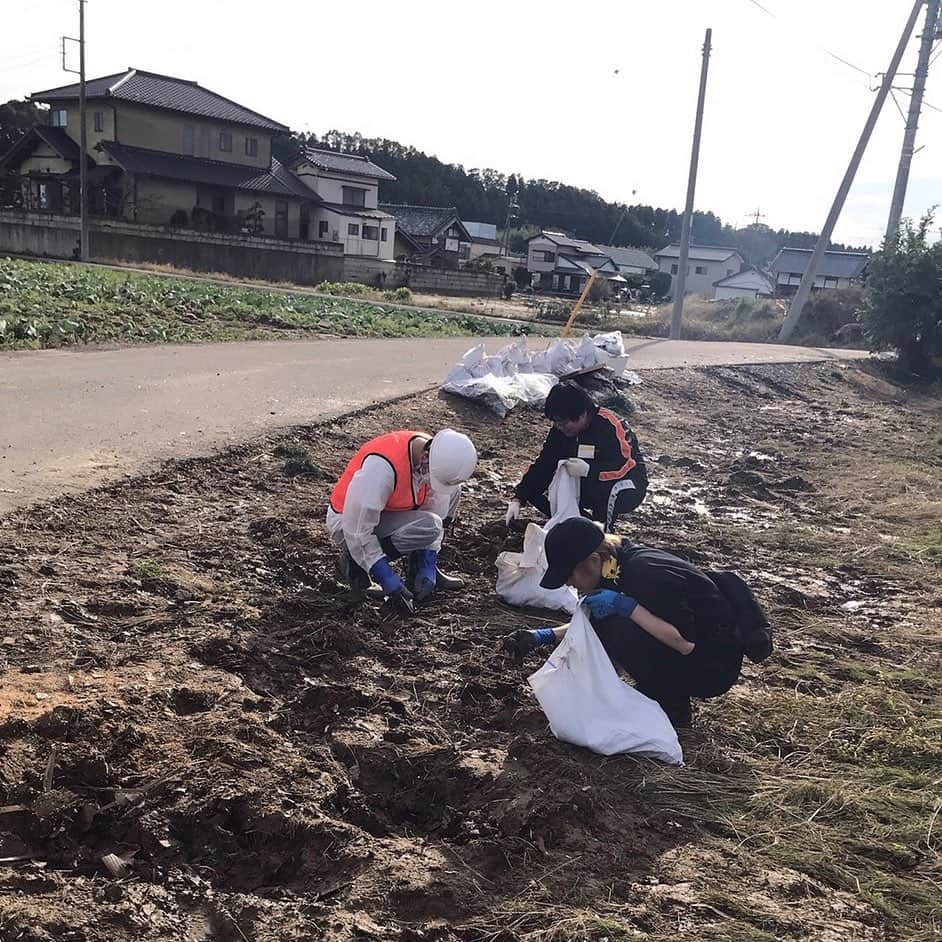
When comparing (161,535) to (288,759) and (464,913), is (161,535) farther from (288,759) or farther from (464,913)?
(464,913)

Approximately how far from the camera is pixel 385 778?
288 cm

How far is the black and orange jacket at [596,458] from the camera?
4.96 meters

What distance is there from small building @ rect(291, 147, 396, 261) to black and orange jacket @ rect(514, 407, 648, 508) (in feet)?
115

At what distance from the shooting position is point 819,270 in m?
49.3

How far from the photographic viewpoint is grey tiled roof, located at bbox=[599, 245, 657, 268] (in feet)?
210

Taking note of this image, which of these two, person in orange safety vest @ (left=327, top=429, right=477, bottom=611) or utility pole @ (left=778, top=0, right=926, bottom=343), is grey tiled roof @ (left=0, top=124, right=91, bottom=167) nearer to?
utility pole @ (left=778, top=0, right=926, bottom=343)

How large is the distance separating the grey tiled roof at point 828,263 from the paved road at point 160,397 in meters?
42.1

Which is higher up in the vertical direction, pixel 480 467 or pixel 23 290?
pixel 23 290

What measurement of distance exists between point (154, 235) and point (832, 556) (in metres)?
29.1

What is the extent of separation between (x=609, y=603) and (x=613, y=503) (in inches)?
78.5

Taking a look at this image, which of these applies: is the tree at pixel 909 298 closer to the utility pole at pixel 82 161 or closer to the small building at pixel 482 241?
the utility pole at pixel 82 161

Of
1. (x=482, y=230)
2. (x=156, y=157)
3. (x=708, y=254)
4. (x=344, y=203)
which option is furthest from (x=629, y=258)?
(x=156, y=157)

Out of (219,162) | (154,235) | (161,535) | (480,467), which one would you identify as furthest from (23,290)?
(219,162)

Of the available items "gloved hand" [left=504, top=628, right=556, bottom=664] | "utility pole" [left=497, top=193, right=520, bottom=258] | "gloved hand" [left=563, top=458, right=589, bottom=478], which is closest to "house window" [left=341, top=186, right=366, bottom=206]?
"utility pole" [left=497, top=193, right=520, bottom=258]
